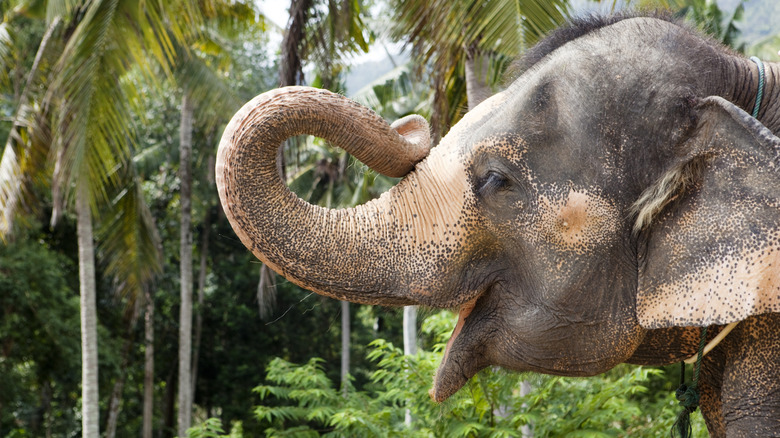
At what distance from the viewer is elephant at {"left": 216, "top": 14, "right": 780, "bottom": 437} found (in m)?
1.33

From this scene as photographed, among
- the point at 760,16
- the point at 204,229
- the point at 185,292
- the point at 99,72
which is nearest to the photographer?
the point at 99,72

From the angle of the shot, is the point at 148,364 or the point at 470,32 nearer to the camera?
the point at 470,32

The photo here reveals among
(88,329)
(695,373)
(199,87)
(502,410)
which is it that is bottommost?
(502,410)

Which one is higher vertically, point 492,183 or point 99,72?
point 99,72

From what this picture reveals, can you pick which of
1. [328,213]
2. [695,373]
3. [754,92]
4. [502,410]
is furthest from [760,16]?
[328,213]

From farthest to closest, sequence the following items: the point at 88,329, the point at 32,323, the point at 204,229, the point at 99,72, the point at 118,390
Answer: the point at 204,229
the point at 118,390
the point at 32,323
the point at 88,329
the point at 99,72

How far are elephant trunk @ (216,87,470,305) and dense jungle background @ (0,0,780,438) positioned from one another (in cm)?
21

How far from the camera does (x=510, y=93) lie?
154 centimetres

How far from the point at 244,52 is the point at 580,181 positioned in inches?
781

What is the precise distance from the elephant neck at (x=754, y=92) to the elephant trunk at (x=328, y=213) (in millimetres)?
605

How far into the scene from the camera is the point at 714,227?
128cm

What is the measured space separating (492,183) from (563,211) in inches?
5.9

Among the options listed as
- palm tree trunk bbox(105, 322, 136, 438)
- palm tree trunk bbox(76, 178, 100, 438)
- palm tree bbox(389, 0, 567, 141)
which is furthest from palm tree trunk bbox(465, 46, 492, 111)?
palm tree trunk bbox(105, 322, 136, 438)

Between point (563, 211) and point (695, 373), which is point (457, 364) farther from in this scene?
point (695, 373)
